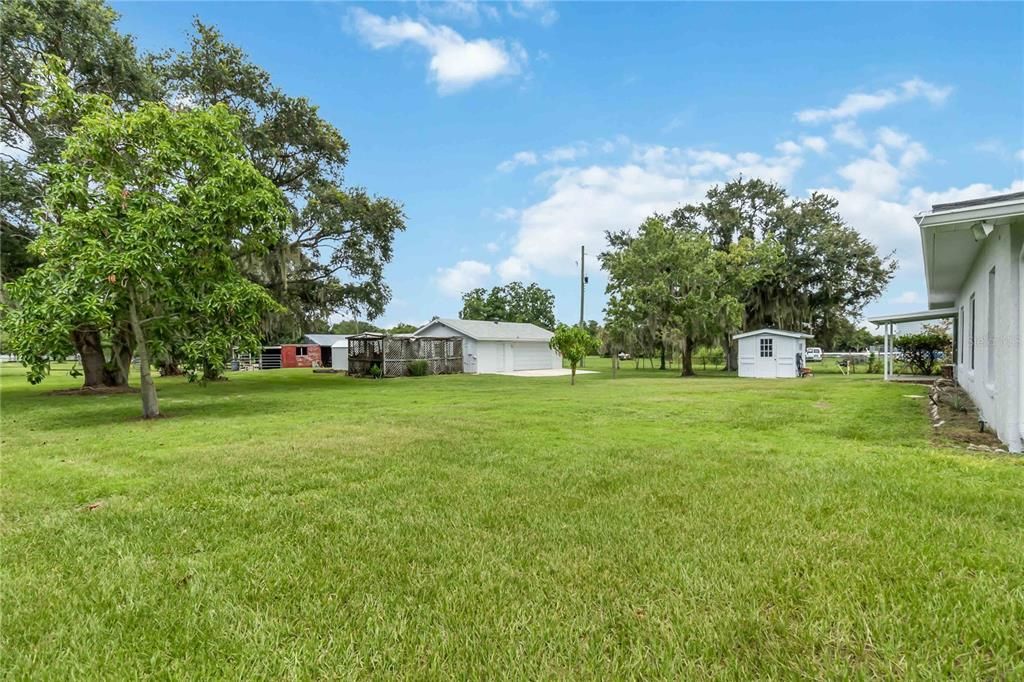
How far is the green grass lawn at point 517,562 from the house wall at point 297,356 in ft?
120

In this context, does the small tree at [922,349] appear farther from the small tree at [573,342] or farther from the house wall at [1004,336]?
the house wall at [1004,336]

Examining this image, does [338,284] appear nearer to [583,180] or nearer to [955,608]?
[583,180]

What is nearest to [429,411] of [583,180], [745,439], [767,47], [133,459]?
[133,459]

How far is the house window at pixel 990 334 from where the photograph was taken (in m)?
6.44

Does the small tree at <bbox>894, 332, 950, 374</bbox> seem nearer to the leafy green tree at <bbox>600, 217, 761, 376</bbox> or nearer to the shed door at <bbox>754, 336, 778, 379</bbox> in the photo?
the shed door at <bbox>754, 336, 778, 379</bbox>

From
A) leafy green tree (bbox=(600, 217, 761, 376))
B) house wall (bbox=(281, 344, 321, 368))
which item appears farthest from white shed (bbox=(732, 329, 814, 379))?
house wall (bbox=(281, 344, 321, 368))

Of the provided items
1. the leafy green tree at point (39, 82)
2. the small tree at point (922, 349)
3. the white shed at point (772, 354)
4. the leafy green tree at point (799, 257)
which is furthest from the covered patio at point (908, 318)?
the leafy green tree at point (39, 82)

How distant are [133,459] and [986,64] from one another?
47.1ft

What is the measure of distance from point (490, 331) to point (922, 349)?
20009 mm

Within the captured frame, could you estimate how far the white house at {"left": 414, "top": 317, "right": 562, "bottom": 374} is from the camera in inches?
1091

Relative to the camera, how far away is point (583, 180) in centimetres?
2145

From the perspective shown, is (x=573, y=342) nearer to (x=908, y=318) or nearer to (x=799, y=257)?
(x=908, y=318)

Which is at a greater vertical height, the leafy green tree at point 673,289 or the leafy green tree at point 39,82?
the leafy green tree at point 39,82

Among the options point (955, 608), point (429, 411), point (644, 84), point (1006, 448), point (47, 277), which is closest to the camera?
point (955, 608)
